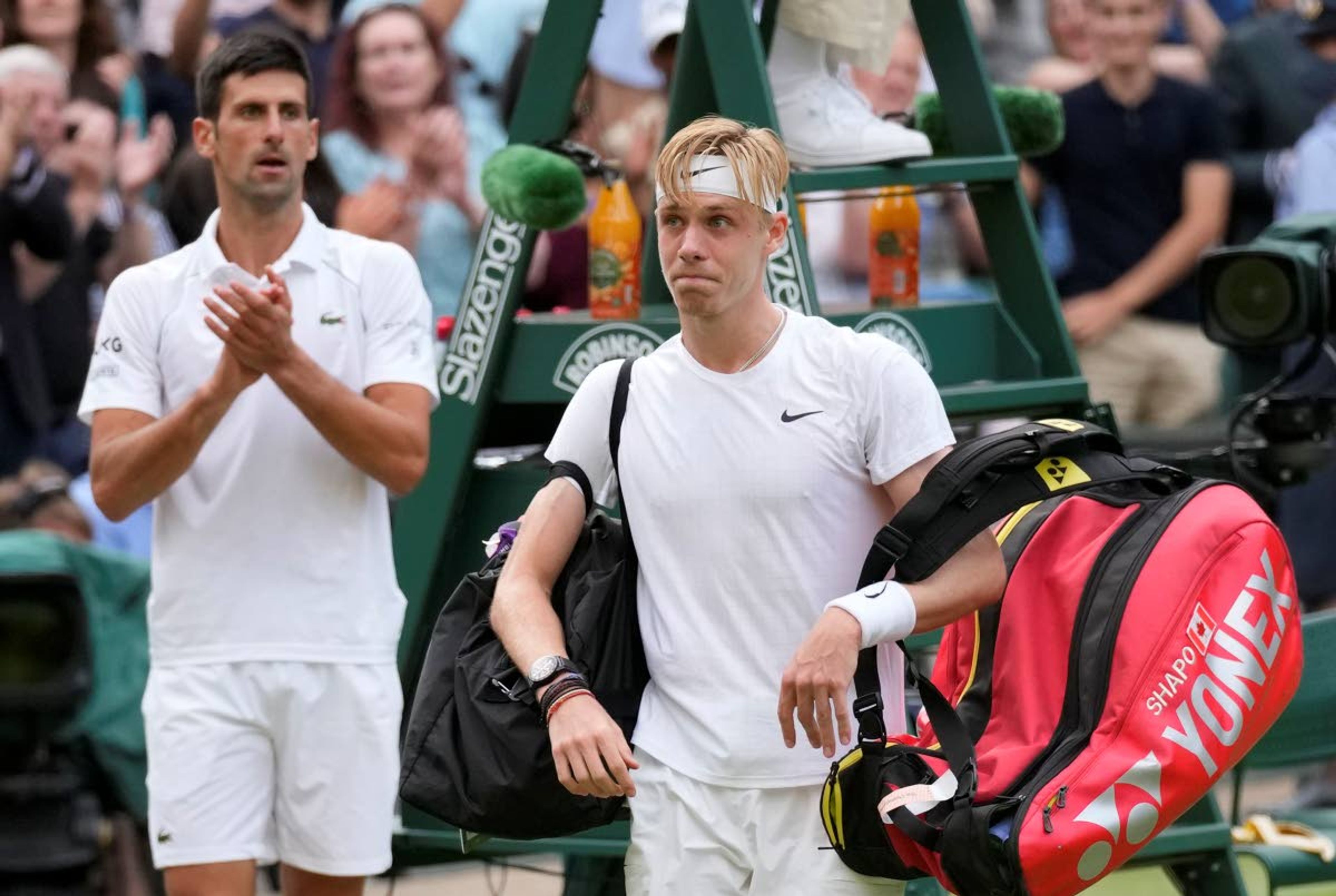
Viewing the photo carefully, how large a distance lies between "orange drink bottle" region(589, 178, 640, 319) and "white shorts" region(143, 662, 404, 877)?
3.47 feet

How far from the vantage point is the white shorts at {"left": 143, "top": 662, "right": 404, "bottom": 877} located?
5203mm

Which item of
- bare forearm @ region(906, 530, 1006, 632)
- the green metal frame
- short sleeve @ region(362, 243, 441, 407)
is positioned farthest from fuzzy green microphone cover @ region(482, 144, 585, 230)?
bare forearm @ region(906, 530, 1006, 632)

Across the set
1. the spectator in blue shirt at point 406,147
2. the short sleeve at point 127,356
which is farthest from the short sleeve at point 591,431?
the spectator in blue shirt at point 406,147

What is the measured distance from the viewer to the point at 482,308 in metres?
5.81

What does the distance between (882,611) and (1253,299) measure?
268cm

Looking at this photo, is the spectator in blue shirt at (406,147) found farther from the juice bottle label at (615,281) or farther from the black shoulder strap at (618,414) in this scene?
the black shoulder strap at (618,414)

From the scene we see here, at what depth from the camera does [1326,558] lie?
29.3ft

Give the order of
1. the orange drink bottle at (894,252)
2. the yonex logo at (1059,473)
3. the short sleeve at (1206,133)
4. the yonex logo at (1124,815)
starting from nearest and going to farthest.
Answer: the yonex logo at (1124,815)
the yonex logo at (1059,473)
the orange drink bottle at (894,252)
the short sleeve at (1206,133)

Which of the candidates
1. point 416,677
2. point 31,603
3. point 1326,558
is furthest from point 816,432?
point 1326,558

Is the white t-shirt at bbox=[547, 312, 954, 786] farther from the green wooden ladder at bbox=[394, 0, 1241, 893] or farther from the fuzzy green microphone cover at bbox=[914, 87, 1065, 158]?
the fuzzy green microphone cover at bbox=[914, 87, 1065, 158]

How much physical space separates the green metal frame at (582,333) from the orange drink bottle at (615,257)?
63 mm

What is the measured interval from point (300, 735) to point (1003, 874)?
199 cm

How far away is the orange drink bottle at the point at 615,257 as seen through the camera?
583 cm

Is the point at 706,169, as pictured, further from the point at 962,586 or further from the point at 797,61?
the point at 797,61
